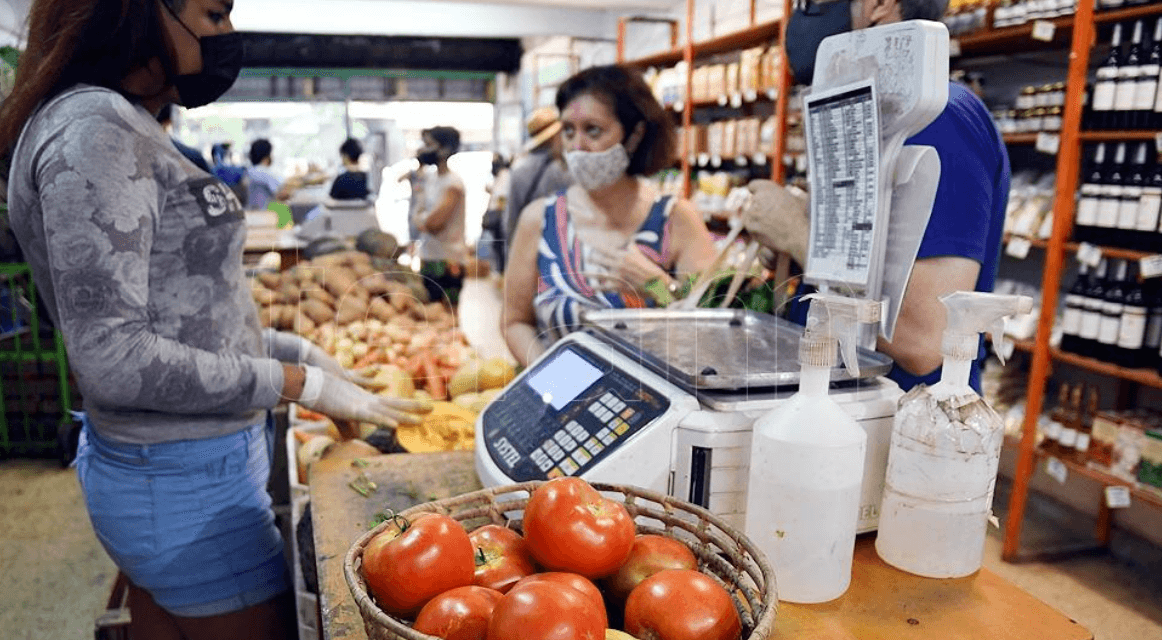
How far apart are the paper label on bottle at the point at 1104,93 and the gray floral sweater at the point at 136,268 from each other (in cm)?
307

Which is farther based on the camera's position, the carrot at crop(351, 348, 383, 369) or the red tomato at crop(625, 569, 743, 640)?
the carrot at crop(351, 348, 383, 369)

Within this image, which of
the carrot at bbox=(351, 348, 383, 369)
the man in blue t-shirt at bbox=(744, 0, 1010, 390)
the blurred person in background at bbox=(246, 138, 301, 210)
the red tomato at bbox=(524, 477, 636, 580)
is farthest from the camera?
the blurred person in background at bbox=(246, 138, 301, 210)

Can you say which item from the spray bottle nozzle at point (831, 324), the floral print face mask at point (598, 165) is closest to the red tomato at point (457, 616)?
the spray bottle nozzle at point (831, 324)

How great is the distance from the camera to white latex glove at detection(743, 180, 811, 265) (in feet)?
4.49

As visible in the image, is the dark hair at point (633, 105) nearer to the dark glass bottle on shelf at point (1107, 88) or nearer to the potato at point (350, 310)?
the potato at point (350, 310)

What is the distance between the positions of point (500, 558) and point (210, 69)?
1.09m

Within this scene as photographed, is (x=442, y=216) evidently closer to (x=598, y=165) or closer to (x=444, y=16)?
(x=598, y=165)

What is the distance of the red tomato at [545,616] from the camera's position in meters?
0.68

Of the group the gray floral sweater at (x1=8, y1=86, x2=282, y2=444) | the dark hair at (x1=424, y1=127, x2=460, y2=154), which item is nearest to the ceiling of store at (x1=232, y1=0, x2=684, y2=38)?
the dark hair at (x1=424, y1=127, x2=460, y2=154)

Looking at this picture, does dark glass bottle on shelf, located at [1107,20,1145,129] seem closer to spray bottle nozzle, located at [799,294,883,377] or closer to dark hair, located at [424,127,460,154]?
spray bottle nozzle, located at [799,294,883,377]

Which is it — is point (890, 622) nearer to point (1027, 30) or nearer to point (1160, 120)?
point (1160, 120)

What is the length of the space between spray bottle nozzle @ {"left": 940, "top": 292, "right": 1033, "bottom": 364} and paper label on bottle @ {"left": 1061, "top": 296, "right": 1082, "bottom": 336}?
272cm

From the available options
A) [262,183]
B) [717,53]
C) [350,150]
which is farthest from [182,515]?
[262,183]

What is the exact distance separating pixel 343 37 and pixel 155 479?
37.2ft
